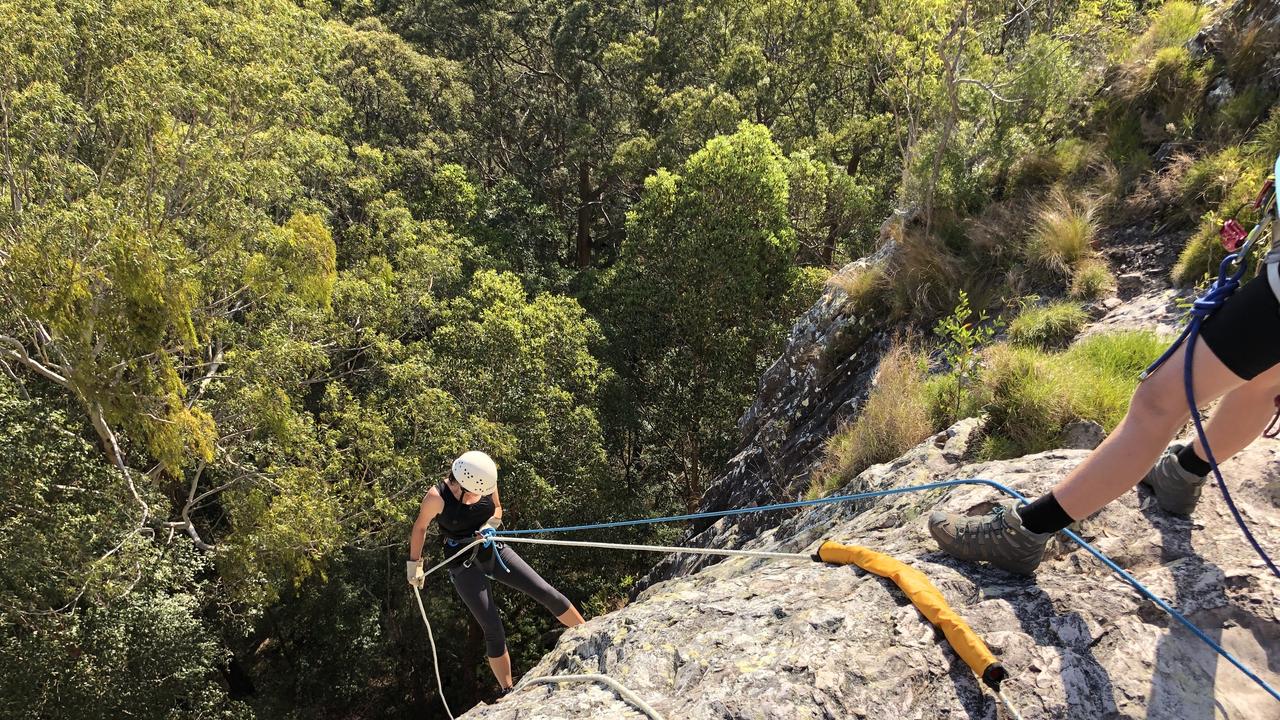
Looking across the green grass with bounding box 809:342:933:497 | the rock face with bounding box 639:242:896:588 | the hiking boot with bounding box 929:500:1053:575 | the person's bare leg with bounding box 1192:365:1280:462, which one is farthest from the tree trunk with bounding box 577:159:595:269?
the person's bare leg with bounding box 1192:365:1280:462

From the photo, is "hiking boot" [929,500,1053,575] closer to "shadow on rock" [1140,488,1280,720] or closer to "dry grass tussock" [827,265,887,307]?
"shadow on rock" [1140,488,1280,720]

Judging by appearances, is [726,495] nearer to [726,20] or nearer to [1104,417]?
[1104,417]

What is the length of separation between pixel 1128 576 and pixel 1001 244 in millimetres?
4236

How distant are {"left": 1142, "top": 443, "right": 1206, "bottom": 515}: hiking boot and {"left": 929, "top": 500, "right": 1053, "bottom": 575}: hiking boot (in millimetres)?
489

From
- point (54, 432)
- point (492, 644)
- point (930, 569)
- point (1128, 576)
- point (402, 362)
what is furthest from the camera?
point (402, 362)

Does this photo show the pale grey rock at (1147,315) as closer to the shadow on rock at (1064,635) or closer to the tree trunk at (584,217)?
the shadow on rock at (1064,635)

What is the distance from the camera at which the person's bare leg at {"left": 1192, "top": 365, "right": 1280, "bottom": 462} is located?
243cm

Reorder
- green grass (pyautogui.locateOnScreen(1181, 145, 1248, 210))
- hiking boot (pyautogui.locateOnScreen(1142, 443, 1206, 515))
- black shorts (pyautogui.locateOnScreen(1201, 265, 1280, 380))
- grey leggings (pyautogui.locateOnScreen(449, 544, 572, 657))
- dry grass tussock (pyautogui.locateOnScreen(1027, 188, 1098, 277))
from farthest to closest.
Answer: dry grass tussock (pyautogui.locateOnScreen(1027, 188, 1098, 277)), green grass (pyautogui.locateOnScreen(1181, 145, 1248, 210)), grey leggings (pyautogui.locateOnScreen(449, 544, 572, 657)), hiking boot (pyautogui.locateOnScreen(1142, 443, 1206, 515)), black shorts (pyautogui.locateOnScreen(1201, 265, 1280, 380))

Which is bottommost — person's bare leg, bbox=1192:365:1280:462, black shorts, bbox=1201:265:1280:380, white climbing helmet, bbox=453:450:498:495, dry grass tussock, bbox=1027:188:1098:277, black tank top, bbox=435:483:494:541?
black tank top, bbox=435:483:494:541

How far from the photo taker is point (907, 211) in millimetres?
7387

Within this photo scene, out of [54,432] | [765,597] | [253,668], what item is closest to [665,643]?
[765,597]

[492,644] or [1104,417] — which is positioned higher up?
[1104,417]

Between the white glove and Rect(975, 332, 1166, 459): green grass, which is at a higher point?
Rect(975, 332, 1166, 459): green grass

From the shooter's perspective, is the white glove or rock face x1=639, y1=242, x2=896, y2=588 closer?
the white glove
